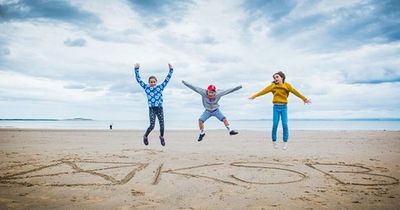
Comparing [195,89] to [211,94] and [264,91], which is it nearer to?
[211,94]

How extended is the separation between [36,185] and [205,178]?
124 inches

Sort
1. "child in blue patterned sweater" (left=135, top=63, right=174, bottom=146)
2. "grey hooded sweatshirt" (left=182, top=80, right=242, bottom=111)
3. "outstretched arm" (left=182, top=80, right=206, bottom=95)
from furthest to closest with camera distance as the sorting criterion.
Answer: "outstretched arm" (left=182, top=80, right=206, bottom=95), "grey hooded sweatshirt" (left=182, top=80, right=242, bottom=111), "child in blue patterned sweater" (left=135, top=63, right=174, bottom=146)

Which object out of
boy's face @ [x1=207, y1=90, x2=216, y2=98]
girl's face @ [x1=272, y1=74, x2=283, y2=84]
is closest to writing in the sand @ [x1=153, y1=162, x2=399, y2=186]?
girl's face @ [x1=272, y1=74, x2=283, y2=84]

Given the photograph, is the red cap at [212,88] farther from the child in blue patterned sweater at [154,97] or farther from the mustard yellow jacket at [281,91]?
the mustard yellow jacket at [281,91]

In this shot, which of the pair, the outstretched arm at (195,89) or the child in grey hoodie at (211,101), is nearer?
the child in grey hoodie at (211,101)

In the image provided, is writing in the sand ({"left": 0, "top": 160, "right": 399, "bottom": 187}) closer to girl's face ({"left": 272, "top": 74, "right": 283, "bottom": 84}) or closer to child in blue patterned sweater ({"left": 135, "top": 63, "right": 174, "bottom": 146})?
child in blue patterned sweater ({"left": 135, "top": 63, "right": 174, "bottom": 146})

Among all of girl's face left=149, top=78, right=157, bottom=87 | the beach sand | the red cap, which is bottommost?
the beach sand

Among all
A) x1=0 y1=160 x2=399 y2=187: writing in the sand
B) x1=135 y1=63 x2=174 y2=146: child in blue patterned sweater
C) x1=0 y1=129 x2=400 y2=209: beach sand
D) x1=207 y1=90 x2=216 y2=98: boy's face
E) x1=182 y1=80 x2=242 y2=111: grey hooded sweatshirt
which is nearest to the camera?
x1=0 y1=129 x2=400 y2=209: beach sand

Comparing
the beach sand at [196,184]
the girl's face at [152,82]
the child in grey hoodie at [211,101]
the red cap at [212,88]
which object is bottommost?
the beach sand at [196,184]

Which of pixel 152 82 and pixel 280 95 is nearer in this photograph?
pixel 280 95

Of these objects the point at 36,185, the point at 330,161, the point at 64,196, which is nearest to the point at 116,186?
the point at 64,196

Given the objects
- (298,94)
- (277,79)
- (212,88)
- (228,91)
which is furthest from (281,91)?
(212,88)

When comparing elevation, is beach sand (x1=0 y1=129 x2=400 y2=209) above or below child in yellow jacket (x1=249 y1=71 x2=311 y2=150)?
below

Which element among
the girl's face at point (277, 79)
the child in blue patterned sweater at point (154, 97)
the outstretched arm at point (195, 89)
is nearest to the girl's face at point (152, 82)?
the child in blue patterned sweater at point (154, 97)
